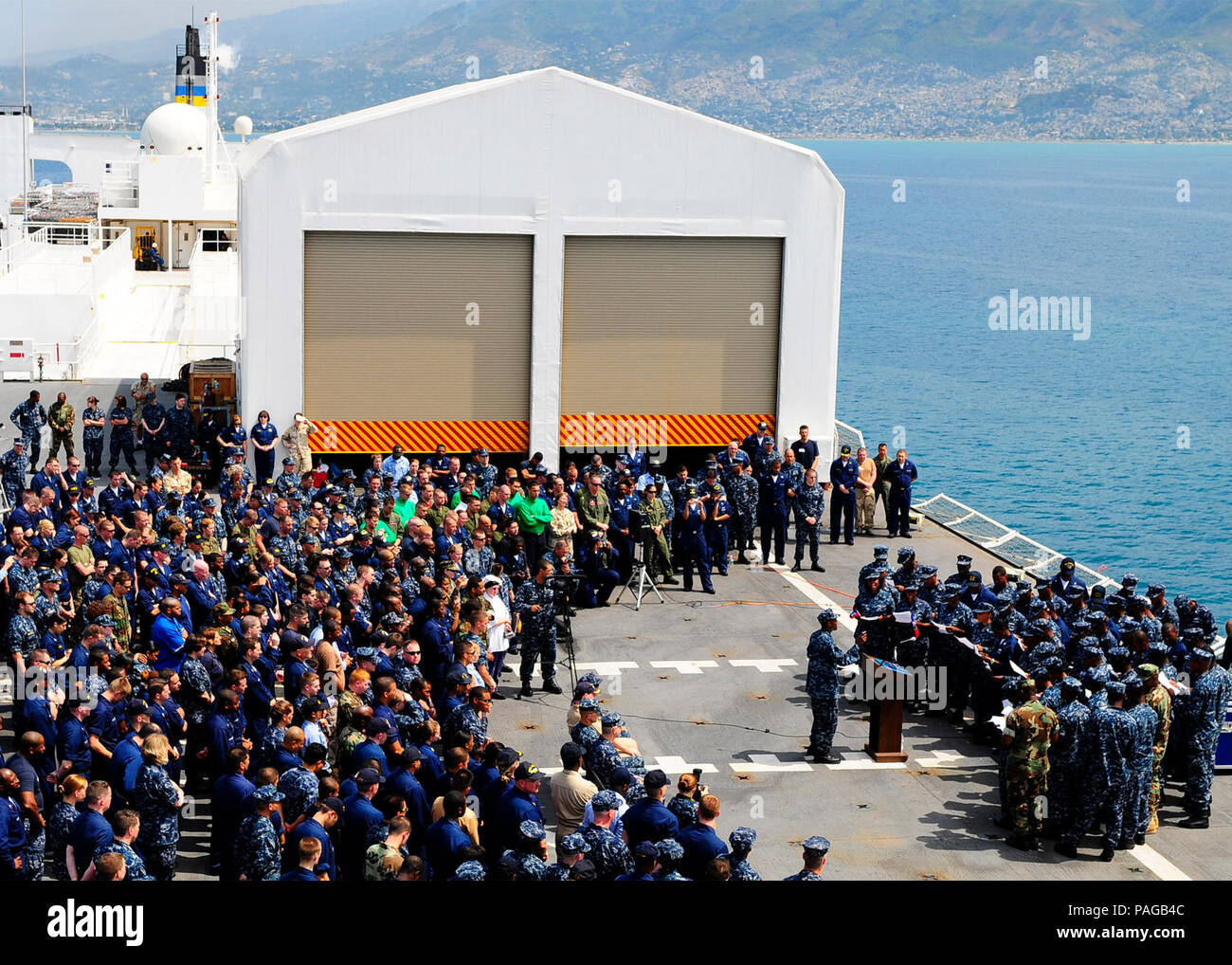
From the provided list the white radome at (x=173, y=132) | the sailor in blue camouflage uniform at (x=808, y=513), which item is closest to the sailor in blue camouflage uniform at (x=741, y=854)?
the sailor in blue camouflage uniform at (x=808, y=513)

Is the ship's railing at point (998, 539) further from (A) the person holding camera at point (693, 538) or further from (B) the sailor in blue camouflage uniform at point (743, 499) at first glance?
(A) the person holding camera at point (693, 538)

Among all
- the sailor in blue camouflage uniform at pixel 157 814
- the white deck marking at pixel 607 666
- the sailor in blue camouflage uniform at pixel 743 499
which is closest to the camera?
the sailor in blue camouflage uniform at pixel 157 814

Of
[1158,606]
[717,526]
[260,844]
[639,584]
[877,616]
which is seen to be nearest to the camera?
[260,844]

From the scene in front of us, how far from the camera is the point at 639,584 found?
20766 millimetres

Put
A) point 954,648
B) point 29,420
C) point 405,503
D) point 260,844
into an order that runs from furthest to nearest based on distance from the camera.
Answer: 1. point 29,420
2. point 405,503
3. point 954,648
4. point 260,844

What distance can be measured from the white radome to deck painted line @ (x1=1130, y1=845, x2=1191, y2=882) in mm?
46464

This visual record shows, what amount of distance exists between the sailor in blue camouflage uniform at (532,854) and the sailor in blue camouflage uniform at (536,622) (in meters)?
6.30

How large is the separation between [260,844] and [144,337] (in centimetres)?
3247

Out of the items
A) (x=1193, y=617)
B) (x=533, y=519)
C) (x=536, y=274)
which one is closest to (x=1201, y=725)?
(x=1193, y=617)

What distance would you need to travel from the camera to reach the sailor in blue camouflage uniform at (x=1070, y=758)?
13.2 metres

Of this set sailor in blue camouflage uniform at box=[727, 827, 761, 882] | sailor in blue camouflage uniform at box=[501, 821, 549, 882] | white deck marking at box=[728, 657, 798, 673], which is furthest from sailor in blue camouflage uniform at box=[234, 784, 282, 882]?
white deck marking at box=[728, 657, 798, 673]

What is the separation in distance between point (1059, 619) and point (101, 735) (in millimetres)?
9978

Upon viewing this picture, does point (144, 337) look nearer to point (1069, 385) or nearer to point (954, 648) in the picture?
point (954, 648)
